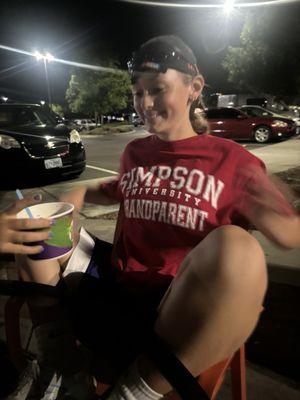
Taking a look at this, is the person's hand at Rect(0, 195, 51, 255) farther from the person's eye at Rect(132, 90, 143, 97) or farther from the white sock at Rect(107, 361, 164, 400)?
the person's eye at Rect(132, 90, 143, 97)

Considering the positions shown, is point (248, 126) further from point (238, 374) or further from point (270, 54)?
point (238, 374)

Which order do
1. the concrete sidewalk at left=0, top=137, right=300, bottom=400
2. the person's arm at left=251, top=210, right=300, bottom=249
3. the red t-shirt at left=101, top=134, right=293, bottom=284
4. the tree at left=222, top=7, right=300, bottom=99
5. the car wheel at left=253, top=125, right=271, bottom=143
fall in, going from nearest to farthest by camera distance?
the person's arm at left=251, top=210, right=300, bottom=249 → the red t-shirt at left=101, top=134, right=293, bottom=284 → the concrete sidewalk at left=0, top=137, right=300, bottom=400 → the car wheel at left=253, top=125, right=271, bottom=143 → the tree at left=222, top=7, right=300, bottom=99

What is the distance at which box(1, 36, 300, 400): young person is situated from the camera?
1054 mm

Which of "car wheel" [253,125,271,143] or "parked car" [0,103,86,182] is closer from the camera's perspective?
"parked car" [0,103,86,182]

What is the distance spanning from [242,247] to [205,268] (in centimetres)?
11

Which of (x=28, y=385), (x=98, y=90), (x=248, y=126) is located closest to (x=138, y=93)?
(x=28, y=385)

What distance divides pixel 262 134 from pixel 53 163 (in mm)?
9845

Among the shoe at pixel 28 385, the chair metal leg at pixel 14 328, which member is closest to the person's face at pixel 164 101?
the chair metal leg at pixel 14 328

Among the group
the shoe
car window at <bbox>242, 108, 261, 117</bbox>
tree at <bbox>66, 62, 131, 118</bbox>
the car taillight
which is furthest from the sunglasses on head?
tree at <bbox>66, 62, 131, 118</bbox>

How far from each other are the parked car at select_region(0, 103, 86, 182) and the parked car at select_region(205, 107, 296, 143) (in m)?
7.65

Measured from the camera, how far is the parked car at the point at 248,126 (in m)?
14.8

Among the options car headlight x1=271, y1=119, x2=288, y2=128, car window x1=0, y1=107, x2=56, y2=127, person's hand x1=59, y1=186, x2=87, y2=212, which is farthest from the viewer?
car headlight x1=271, y1=119, x2=288, y2=128

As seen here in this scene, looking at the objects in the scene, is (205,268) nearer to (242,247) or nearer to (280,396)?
(242,247)

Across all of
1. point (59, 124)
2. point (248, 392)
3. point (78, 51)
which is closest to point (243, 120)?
point (59, 124)
